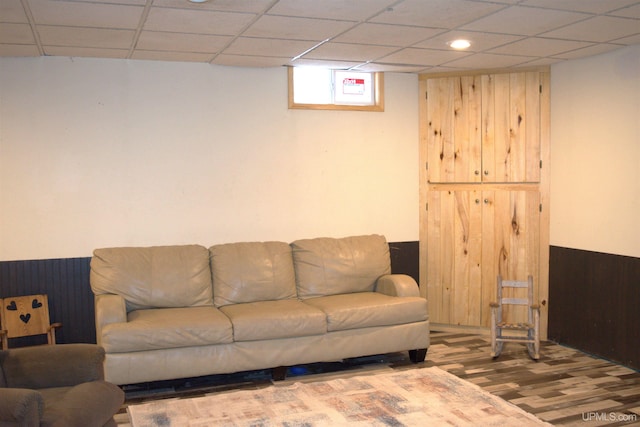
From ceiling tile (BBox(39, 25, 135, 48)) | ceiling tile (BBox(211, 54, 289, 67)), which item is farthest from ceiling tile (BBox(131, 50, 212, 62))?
ceiling tile (BBox(39, 25, 135, 48))

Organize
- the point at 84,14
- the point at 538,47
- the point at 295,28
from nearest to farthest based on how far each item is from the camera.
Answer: the point at 84,14, the point at 295,28, the point at 538,47

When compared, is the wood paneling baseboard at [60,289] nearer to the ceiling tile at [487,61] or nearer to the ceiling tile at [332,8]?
the ceiling tile at [332,8]

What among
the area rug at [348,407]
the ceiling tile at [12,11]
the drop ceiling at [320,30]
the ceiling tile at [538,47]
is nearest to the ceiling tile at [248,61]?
the drop ceiling at [320,30]

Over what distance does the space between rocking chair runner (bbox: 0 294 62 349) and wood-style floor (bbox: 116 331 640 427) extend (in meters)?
0.93

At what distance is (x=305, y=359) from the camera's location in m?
4.58

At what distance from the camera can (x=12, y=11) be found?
360 centimetres

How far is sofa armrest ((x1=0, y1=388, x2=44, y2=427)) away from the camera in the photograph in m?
2.48

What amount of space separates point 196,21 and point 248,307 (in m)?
2.11

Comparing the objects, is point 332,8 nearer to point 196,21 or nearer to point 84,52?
point 196,21

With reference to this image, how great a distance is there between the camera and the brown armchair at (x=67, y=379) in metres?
2.86

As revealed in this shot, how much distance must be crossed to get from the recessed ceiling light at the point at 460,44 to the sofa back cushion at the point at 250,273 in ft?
7.00

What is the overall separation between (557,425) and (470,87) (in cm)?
324

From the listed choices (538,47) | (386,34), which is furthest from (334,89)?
(538,47)

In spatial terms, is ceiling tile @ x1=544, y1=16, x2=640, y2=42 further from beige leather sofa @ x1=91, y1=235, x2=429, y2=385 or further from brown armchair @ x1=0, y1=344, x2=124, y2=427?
brown armchair @ x1=0, y1=344, x2=124, y2=427
